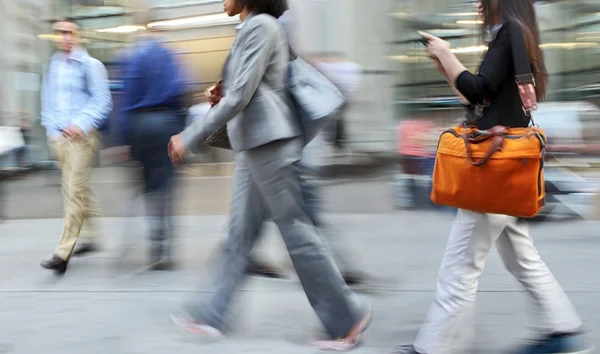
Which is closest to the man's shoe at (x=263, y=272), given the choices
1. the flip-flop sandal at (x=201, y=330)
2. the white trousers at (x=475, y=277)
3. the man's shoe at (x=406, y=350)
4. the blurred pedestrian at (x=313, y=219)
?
the blurred pedestrian at (x=313, y=219)

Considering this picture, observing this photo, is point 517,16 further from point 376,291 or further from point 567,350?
point 376,291

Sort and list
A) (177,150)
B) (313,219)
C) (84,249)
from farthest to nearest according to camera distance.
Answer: (84,249)
(313,219)
(177,150)

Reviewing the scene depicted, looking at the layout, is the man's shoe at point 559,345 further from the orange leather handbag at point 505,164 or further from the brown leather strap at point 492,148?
the brown leather strap at point 492,148

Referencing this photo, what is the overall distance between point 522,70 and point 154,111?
2.76m

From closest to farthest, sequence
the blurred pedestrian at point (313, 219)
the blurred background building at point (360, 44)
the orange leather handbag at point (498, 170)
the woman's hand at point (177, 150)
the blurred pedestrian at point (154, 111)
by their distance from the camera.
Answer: the orange leather handbag at point (498, 170) → the woman's hand at point (177, 150) → the blurred pedestrian at point (313, 219) → the blurred pedestrian at point (154, 111) → the blurred background building at point (360, 44)

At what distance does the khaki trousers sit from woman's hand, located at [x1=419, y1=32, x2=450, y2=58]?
2.90m

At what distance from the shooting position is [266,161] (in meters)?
3.47

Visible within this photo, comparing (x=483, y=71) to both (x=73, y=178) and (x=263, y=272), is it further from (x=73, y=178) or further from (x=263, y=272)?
(x=73, y=178)

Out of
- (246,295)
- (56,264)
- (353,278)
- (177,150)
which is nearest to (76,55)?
(56,264)

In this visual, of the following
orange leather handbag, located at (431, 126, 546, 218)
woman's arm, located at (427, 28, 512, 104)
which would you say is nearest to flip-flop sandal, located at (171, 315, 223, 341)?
orange leather handbag, located at (431, 126, 546, 218)

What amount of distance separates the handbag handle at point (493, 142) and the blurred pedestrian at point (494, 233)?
0.11 meters

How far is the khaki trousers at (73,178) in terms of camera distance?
516 centimetres

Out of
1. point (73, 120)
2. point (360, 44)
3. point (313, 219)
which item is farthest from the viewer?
point (360, 44)

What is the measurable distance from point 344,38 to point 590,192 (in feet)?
16.5
